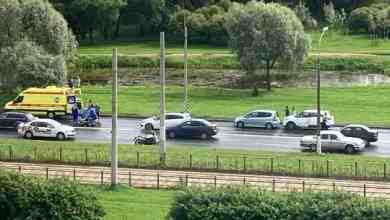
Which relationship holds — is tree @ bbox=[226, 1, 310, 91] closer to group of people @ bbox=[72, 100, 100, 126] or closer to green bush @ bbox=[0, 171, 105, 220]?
group of people @ bbox=[72, 100, 100, 126]

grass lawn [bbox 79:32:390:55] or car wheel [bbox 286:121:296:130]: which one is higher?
grass lawn [bbox 79:32:390:55]

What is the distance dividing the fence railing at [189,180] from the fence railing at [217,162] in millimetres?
890

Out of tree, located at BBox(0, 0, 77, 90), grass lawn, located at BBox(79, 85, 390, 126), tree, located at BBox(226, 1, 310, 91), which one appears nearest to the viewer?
grass lawn, located at BBox(79, 85, 390, 126)

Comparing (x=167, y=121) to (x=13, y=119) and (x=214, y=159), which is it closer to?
(x=13, y=119)

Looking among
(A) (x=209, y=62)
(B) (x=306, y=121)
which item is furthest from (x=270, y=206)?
(A) (x=209, y=62)

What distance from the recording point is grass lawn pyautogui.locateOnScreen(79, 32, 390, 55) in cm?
9562

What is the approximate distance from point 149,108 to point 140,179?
23.1 m

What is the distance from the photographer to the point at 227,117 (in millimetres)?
58688

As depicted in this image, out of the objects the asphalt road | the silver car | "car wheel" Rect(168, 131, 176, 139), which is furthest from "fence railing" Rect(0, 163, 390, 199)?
the silver car

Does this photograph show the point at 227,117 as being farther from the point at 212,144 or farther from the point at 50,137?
the point at 50,137

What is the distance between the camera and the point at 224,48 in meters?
101

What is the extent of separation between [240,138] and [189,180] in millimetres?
13028

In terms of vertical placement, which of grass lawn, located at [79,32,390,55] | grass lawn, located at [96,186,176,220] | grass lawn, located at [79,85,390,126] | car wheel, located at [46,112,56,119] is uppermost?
grass lawn, located at [79,32,390,55]

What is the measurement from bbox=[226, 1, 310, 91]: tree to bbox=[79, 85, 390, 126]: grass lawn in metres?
2.69
